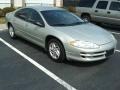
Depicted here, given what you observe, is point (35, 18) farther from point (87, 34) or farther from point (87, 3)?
point (87, 3)

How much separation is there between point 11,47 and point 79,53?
3274 millimetres

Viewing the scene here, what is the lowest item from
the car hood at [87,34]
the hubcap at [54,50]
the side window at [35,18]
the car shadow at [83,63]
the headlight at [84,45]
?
the car shadow at [83,63]

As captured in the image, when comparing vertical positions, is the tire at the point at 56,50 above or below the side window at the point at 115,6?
below

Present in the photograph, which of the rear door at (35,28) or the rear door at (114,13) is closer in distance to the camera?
the rear door at (35,28)

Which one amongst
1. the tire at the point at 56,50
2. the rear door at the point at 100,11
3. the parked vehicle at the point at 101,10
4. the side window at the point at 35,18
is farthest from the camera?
the rear door at the point at 100,11

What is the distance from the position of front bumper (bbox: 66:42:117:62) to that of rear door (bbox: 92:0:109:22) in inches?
273

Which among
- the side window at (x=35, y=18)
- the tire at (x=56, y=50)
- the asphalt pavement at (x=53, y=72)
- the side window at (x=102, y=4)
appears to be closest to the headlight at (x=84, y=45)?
the tire at (x=56, y=50)

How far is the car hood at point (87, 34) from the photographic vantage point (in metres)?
6.86

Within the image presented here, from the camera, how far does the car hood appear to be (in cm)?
686

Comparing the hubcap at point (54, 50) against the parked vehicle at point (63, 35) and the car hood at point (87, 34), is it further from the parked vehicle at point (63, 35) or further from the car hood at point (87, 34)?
the car hood at point (87, 34)

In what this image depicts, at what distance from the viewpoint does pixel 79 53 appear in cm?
668

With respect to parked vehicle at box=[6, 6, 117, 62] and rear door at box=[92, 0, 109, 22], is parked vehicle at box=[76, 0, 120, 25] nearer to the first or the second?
rear door at box=[92, 0, 109, 22]

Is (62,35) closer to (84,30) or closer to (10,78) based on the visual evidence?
(84,30)

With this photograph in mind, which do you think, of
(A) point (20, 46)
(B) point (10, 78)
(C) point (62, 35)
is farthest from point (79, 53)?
(A) point (20, 46)
